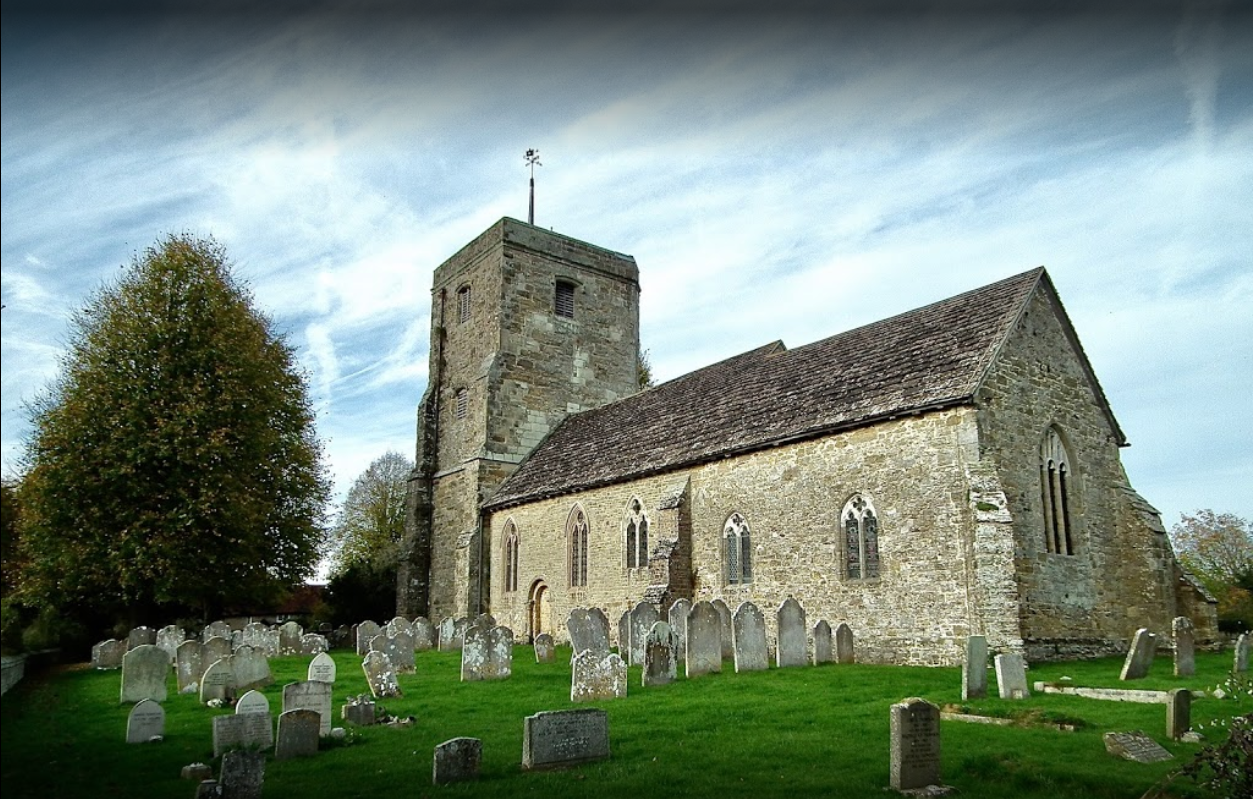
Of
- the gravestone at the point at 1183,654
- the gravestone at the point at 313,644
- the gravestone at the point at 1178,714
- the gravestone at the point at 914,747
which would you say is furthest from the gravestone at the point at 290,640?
the gravestone at the point at 1178,714

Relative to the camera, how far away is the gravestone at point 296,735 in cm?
955

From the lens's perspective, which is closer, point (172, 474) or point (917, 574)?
point (917, 574)

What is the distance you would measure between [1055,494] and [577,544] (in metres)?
12.4

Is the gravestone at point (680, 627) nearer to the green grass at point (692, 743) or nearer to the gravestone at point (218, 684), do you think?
the green grass at point (692, 743)

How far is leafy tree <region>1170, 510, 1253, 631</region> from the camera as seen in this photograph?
23.8 meters

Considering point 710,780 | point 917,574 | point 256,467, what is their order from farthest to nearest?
1. point 256,467
2. point 917,574
3. point 710,780

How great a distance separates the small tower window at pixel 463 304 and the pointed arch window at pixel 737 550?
1652cm

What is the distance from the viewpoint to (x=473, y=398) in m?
31.4

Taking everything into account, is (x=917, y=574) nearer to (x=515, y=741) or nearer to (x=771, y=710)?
(x=771, y=710)

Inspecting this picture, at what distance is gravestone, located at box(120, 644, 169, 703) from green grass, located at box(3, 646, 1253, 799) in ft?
1.10

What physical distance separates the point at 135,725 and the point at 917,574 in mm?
12190

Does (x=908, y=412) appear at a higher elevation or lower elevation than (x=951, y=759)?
higher

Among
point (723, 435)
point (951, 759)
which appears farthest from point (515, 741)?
point (723, 435)

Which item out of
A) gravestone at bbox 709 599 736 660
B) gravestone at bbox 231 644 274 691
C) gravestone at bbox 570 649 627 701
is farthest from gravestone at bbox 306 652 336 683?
gravestone at bbox 709 599 736 660
